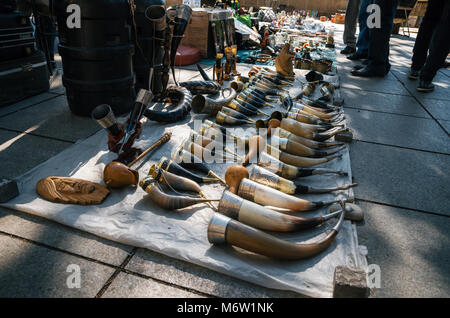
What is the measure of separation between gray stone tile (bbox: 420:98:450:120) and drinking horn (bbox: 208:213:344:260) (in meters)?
3.34

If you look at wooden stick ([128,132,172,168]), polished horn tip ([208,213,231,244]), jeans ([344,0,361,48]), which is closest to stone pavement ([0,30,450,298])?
polished horn tip ([208,213,231,244])

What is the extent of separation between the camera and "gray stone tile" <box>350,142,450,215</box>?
2.18 m

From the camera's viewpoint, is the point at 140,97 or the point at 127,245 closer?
the point at 127,245

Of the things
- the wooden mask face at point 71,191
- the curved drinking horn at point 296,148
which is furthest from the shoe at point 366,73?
the wooden mask face at point 71,191

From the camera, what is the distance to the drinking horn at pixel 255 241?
1.54m

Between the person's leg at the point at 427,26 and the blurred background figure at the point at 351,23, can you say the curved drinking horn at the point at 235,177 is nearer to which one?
the person's leg at the point at 427,26

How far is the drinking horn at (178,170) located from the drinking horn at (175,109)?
43.5 inches

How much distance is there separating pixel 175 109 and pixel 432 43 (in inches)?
147

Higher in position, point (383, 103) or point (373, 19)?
point (373, 19)

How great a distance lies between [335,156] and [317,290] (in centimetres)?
139

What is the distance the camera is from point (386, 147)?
9.83ft

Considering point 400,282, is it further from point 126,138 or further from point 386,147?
point 126,138

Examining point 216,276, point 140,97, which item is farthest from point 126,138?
Answer: point 216,276

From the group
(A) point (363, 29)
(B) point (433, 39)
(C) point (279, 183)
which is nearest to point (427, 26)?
(B) point (433, 39)
